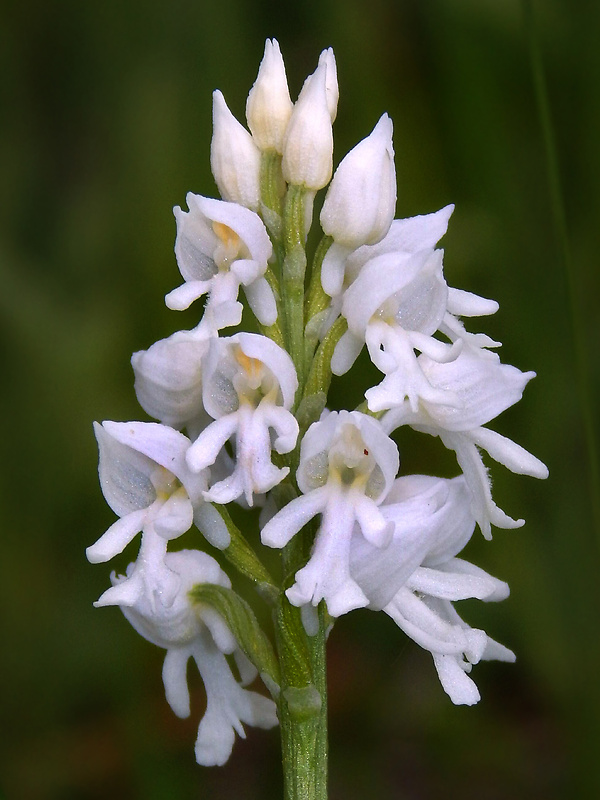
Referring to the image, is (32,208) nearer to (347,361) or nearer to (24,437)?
(24,437)

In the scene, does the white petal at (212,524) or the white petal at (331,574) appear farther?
the white petal at (212,524)

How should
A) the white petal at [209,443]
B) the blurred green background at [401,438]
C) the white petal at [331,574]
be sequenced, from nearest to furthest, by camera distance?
the white petal at [331,574]
the white petal at [209,443]
the blurred green background at [401,438]

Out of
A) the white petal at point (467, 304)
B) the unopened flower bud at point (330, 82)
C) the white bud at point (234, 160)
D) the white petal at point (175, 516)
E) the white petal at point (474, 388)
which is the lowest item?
the white petal at point (175, 516)

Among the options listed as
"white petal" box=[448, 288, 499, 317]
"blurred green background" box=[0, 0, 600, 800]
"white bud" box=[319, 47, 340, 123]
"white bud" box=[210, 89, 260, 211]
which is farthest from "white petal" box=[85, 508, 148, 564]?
"blurred green background" box=[0, 0, 600, 800]

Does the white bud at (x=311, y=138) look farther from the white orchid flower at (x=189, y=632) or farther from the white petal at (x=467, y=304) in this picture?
the white orchid flower at (x=189, y=632)

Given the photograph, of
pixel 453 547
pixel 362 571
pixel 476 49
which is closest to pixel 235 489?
pixel 362 571

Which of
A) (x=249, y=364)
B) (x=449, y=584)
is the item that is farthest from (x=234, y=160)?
(x=449, y=584)

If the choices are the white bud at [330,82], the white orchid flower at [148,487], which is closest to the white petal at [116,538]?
the white orchid flower at [148,487]

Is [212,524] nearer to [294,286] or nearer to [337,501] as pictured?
[337,501]

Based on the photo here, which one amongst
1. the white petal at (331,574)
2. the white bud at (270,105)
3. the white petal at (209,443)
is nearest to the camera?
the white petal at (331,574)
